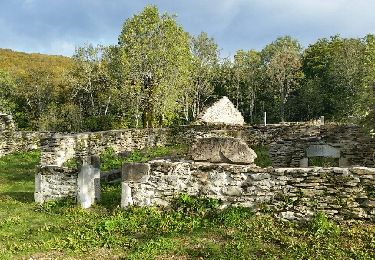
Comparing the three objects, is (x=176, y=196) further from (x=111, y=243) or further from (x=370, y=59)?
(x=370, y=59)

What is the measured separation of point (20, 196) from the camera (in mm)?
13289

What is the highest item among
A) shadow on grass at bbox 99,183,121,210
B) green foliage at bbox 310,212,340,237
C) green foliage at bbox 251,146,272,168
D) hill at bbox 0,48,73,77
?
hill at bbox 0,48,73,77

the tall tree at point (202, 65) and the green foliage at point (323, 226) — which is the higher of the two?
the tall tree at point (202, 65)

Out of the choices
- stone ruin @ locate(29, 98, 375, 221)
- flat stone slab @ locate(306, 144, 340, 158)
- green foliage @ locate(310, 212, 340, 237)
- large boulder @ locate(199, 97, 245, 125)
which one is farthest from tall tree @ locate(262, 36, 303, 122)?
green foliage @ locate(310, 212, 340, 237)

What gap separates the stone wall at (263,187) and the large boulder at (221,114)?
14212mm

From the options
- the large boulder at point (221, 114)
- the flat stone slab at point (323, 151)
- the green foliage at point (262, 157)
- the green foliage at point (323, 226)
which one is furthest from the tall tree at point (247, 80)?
the green foliage at point (323, 226)

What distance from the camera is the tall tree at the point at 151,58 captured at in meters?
29.2

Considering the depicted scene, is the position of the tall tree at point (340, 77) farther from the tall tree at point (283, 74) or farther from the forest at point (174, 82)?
the tall tree at point (283, 74)

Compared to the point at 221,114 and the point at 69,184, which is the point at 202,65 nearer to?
the point at 221,114

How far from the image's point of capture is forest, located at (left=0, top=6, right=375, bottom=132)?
29969 millimetres

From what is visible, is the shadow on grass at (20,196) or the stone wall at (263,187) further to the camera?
the shadow on grass at (20,196)

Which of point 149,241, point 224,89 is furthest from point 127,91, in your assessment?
point 224,89

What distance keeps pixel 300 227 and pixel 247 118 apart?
4894 cm

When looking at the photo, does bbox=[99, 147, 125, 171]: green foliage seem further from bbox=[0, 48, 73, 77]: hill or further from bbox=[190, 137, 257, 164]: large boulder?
bbox=[0, 48, 73, 77]: hill
